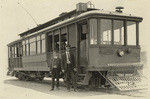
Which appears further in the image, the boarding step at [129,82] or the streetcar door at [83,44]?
the streetcar door at [83,44]

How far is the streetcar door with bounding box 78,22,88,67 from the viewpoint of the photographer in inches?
416

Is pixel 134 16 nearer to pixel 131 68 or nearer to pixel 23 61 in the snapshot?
pixel 131 68

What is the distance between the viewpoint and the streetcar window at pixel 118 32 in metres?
10.7

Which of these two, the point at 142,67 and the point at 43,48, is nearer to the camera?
the point at 142,67

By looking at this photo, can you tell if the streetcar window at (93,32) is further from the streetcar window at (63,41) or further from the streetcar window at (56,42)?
the streetcar window at (56,42)

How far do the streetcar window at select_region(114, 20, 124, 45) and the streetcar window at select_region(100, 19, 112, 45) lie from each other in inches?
10.5

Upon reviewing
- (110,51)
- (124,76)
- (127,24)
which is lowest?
(124,76)

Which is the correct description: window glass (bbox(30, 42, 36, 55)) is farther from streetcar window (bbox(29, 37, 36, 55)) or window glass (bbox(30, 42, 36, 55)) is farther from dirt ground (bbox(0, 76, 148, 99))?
dirt ground (bbox(0, 76, 148, 99))

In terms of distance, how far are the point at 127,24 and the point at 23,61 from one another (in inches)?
359

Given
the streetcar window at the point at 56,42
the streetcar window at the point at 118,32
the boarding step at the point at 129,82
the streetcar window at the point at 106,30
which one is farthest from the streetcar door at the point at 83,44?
the streetcar window at the point at 56,42

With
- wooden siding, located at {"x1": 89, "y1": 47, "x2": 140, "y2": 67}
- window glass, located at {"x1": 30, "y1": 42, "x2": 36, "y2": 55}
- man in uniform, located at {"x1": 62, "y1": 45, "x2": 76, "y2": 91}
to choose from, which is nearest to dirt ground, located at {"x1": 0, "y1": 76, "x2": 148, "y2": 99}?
man in uniform, located at {"x1": 62, "y1": 45, "x2": 76, "y2": 91}

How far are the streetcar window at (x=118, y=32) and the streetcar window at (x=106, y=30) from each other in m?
0.27

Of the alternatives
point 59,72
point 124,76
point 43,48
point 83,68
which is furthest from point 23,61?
point 124,76

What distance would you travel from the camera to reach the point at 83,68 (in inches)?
423
